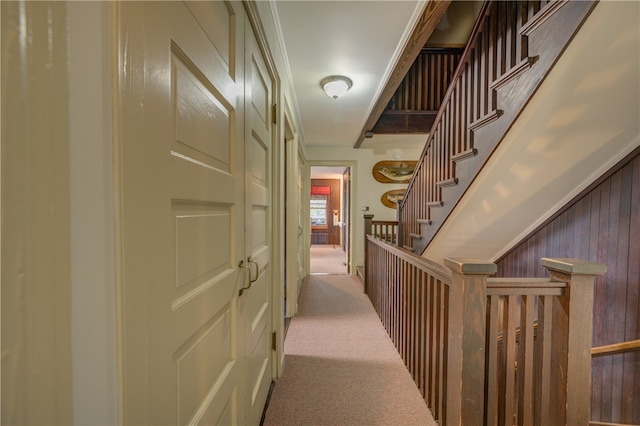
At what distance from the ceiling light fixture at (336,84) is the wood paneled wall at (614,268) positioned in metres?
2.19

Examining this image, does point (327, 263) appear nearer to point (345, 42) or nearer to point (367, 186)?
point (367, 186)

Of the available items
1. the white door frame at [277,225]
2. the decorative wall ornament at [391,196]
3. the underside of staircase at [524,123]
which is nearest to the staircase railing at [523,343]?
the underside of staircase at [524,123]

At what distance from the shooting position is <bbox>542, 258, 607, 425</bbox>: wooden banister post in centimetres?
112

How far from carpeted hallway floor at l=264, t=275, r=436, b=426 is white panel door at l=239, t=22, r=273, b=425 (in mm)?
212

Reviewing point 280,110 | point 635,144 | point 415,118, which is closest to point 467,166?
point 635,144

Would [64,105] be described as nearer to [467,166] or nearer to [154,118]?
[154,118]

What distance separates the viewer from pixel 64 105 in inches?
14.4

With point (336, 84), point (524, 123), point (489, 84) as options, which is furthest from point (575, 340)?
point (336, 84)

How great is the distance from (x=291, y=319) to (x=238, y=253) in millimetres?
2049

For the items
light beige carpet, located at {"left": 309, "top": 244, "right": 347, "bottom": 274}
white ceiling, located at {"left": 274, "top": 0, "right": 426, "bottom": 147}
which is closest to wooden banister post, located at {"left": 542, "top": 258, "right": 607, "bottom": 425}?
white ceiling, located at {"left": 274, "top": 0, "right": 426, "bottom": 147}

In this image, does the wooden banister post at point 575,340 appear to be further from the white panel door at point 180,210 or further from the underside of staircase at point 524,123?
the white panel door at point 180,210

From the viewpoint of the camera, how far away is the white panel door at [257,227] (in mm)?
1157

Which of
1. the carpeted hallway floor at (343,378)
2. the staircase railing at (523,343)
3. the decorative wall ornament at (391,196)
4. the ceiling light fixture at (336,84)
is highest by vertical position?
the ceiling light fixture at (336,84)

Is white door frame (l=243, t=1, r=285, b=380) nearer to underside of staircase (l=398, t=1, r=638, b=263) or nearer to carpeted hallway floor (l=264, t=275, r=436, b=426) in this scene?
carpeted hallway floor (l=264, t=275, r=436, b=426)
